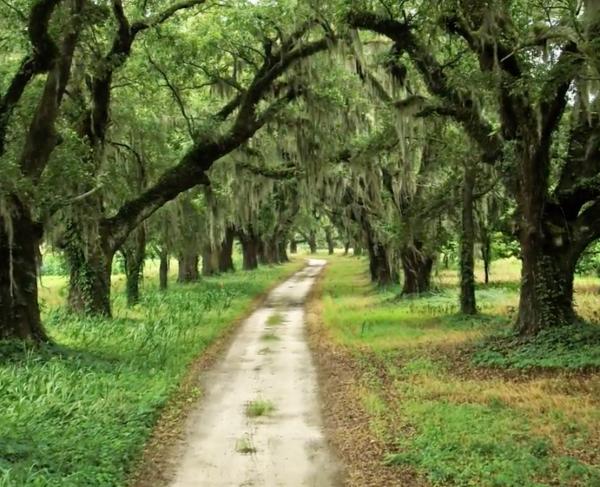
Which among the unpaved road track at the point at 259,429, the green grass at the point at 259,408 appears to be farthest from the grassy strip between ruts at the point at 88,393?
the green grass at the point at 259,408

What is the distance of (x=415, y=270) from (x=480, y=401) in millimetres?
13240

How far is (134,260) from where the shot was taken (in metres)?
20.5

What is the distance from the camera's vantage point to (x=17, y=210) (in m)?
10.2

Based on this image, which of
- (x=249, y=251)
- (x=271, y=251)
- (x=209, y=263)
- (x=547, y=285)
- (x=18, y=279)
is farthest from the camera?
(x=271, y=251)

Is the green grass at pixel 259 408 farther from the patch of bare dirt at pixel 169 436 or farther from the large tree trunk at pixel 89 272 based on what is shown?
the large tree trunk at pixel 89 272

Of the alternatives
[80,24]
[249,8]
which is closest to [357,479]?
[80,24]

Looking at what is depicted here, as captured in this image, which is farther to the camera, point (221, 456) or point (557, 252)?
point (557, 252)

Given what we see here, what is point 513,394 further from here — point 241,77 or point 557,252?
point 241,77

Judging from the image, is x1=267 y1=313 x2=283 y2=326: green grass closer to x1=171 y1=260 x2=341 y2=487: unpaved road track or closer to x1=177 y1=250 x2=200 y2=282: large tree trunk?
x1=171 y1=260 x2=341 y2=487: unpaved road track

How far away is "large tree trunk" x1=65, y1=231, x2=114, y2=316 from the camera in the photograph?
50.3 feet

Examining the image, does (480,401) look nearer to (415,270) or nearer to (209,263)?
(415,270)

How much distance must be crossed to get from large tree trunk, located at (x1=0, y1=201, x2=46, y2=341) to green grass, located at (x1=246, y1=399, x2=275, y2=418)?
399 cm

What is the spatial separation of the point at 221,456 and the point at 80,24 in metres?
6.87

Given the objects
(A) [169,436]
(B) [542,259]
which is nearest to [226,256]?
(B) [542,259]
